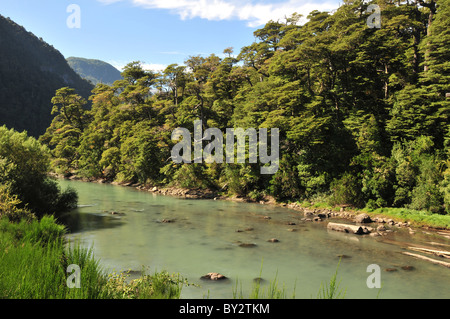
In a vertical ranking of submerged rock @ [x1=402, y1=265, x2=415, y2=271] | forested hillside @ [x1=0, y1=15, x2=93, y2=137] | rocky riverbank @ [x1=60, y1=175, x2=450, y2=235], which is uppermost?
forested hillside @ [x1=0, y1=15, x2=93, y2=137]

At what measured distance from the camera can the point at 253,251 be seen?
1728 cm

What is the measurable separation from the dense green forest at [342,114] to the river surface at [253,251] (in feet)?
19.4

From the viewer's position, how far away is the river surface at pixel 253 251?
12.4 m

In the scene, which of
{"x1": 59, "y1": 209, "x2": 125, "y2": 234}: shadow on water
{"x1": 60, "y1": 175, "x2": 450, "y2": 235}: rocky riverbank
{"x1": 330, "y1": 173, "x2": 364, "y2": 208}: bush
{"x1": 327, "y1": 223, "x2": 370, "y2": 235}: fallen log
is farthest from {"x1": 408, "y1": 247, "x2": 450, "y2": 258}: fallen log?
{"x1": 59, "y1": 209, "x2": 125, "y2": 234}: shadow on water

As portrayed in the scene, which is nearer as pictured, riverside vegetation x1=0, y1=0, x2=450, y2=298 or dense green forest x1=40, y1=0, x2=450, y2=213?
riverside vegetation x1=0, y1=0, x2=450, y2=298

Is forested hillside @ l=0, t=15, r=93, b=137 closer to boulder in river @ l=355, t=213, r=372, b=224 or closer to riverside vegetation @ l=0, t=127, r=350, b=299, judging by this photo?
riverside vegetation @ l=0, t=127, r=350, b=299

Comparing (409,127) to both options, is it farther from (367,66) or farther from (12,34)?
(12,34)

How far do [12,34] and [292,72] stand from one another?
128863 mm

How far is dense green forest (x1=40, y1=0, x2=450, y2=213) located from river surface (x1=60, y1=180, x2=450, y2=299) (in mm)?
5904

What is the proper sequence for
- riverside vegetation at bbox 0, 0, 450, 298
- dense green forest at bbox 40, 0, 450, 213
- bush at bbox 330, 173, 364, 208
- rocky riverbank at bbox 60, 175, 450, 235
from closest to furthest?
riverside vegetation at bbox 0, 0, 450, 298, rocky riverbank at bbox 60, 175, 450, 235, dense green forest at bbox 40, 0, 450, 213, bush at bbox 330, 173, 364, 208

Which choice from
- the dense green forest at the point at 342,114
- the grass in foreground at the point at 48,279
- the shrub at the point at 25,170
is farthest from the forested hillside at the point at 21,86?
the grass in foreground at the point at 48,279

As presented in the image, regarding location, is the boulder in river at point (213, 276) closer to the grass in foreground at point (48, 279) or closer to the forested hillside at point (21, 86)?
the grass in foreground at point (48, 279)

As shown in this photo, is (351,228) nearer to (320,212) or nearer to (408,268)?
(320,212)

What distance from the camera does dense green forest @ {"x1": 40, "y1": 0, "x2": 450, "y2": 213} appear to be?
84.4 ft
